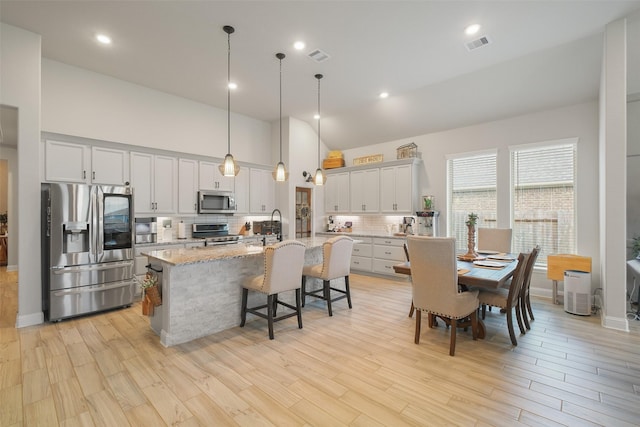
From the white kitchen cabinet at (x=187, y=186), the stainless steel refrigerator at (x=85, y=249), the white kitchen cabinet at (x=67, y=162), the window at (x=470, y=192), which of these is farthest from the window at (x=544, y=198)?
the white kitchen cabinet at (x=67, y=162)

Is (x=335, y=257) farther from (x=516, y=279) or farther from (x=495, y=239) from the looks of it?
(x=495, y=239)

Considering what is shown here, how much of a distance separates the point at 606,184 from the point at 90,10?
21.0 feet

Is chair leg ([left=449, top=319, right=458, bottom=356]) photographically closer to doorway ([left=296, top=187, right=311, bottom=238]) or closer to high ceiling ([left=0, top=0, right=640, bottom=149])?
high ceiling ([left=0, top=0, right=640, bottom=149])

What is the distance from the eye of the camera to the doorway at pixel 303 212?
7.36 m

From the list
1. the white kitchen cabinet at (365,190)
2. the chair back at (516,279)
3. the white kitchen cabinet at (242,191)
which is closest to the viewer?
the chair back at (516,279)

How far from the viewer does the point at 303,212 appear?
7508 mm

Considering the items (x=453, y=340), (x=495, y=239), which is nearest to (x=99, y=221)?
(x=453, y=340)

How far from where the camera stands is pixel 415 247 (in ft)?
10.1

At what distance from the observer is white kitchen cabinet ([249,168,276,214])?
6676 mm

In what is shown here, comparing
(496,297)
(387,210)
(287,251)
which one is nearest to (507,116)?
(387,210)

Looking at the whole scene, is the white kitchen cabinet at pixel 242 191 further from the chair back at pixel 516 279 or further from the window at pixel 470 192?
the chair back at pixel 516 279

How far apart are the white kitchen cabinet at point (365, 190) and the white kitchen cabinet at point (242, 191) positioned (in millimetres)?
2570

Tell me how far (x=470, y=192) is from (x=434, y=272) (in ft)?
11.9

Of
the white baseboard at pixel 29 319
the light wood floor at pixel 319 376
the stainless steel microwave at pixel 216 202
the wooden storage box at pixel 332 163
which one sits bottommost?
the light wood floor at pixel 319 376
